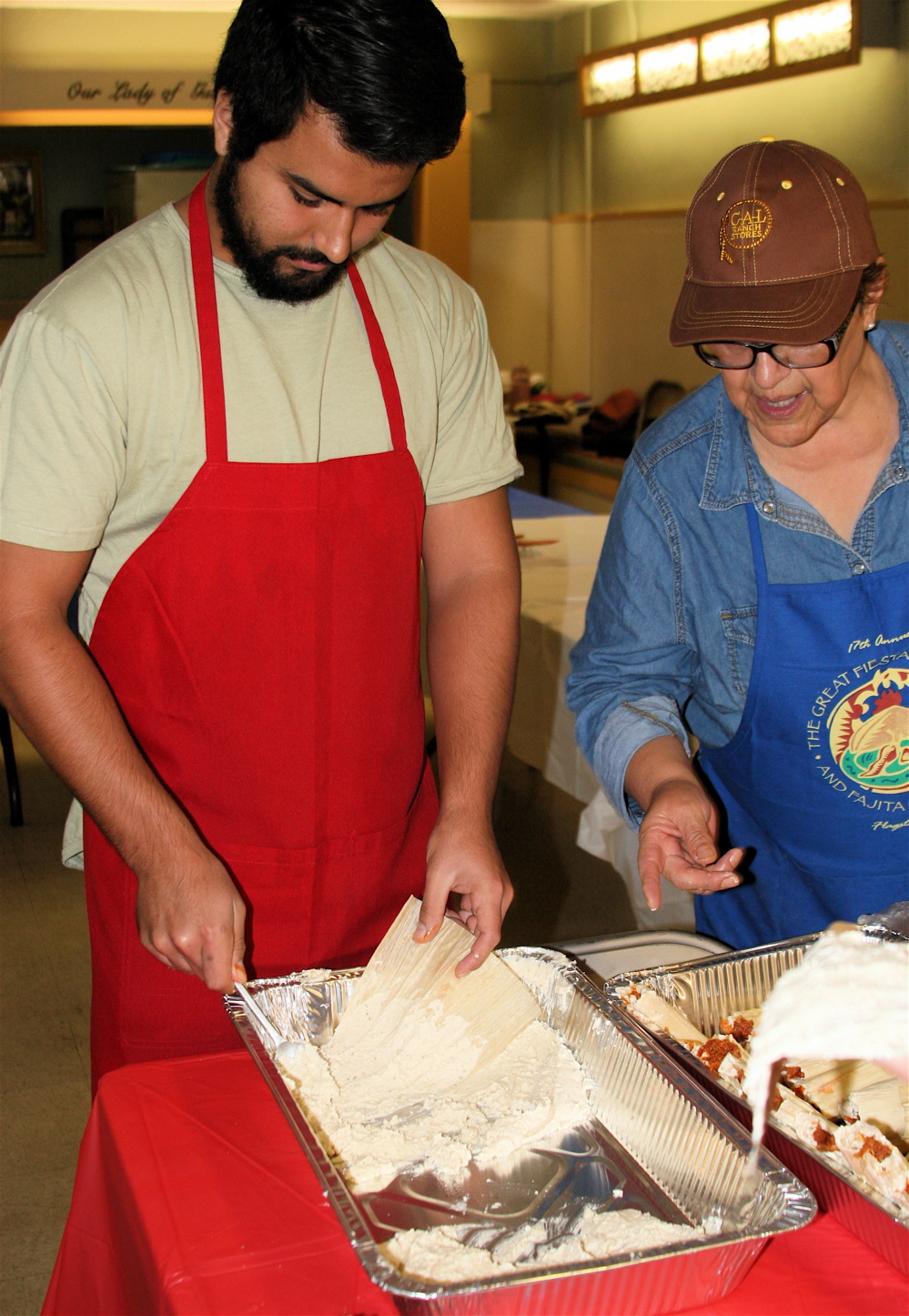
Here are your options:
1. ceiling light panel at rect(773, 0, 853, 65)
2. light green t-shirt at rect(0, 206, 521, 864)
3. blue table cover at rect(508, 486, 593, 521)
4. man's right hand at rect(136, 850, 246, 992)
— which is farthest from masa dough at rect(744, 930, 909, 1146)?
ceiling light panel at rect(773, 0, 853, 65)

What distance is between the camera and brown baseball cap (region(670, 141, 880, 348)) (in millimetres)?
1179

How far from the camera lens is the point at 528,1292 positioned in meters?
0.78

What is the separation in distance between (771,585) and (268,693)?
549 mm

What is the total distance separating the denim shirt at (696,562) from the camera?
4.43ft

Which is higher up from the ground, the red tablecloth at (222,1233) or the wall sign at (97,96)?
the wall sign at (97,96)

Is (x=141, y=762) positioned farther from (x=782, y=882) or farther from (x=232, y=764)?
(x=782, y=882)

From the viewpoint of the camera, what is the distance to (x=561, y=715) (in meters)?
2.98

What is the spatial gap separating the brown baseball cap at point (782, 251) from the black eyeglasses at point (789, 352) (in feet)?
0.09

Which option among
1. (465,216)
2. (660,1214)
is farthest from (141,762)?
(465,216)

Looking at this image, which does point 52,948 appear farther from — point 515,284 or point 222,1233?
point 515,284

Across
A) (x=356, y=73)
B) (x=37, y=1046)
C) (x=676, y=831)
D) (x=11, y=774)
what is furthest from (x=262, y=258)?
(x=11, y=774)

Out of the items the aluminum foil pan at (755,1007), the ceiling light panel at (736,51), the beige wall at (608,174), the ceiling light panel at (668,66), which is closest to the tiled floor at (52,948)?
the aluminum foil pan at (755,1007)

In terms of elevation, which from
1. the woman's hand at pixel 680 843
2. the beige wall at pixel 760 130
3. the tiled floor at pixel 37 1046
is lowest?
the tiled floor at pixel 37 1046

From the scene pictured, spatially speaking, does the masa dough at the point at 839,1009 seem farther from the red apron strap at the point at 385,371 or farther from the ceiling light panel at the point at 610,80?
the ceiling light panel at the point at 610,80
